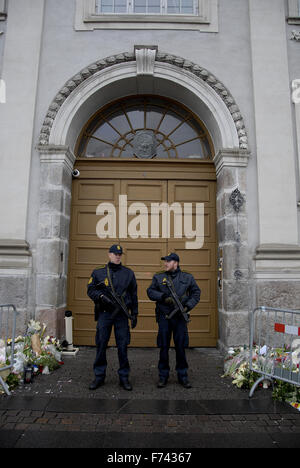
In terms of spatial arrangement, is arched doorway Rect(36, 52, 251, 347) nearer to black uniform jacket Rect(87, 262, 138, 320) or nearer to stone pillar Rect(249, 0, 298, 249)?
stone pillar Rect(249, 0, 298, 249)

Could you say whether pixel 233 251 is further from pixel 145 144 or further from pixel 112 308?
pixel 145 144

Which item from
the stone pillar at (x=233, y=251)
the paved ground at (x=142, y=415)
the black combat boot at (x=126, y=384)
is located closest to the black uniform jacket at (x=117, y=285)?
the black combat boot at (x=126, y=384)

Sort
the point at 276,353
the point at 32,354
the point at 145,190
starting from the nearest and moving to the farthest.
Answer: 1. the point at 276,353
2. the point at 32,354
3. the point at 145,190

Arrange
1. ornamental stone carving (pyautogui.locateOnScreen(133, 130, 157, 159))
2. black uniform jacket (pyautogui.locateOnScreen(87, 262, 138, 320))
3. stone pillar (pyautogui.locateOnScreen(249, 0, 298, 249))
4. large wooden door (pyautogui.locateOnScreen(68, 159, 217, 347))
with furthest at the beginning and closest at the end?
ornamental stone carving (pyautogui.locateOnScreen(133, 130, 157, 159))
large wooden door (pyautogui.locateOnScreen(68, 159, 217, 347))
stone pillar (pyautogui.locateOnScreen(249, 0, 298, 249))
black uniform jacket (pyautogui.locateOnScreen(87, 262, 138, 320))

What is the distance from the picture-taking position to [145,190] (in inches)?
258

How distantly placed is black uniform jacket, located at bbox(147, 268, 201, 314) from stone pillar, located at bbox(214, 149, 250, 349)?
1.43 meters

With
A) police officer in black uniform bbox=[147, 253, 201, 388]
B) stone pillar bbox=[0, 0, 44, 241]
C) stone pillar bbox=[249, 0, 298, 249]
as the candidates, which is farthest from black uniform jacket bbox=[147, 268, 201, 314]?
stone pillar bbox=[0, 0, 44, 241]

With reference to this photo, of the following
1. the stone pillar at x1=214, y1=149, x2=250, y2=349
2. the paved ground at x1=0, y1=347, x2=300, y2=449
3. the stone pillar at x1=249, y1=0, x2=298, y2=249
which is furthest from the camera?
the stone pillar at x1=249, y1=0, x2=298, y2=249

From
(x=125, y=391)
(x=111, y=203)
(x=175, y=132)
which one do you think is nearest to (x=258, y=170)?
(x=175, y=132)

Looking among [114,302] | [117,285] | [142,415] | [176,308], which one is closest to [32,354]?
[114,302]

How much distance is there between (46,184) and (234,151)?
353 cm

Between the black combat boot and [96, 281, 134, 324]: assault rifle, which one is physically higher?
[96, 281, 134, 324]: assault rifle

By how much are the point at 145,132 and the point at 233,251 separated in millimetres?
3065

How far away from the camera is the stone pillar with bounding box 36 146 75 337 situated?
5629 mm
